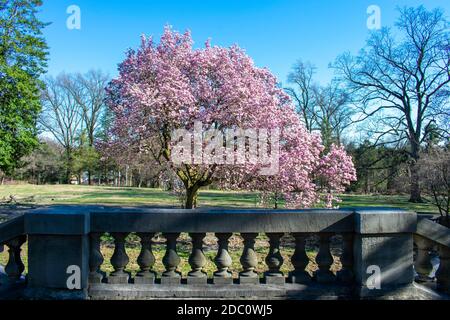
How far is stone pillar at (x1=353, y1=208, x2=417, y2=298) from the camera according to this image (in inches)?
126

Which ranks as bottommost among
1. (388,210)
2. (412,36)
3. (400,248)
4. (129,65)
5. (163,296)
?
(163,296)

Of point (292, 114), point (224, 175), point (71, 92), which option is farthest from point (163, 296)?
point (71, 92)

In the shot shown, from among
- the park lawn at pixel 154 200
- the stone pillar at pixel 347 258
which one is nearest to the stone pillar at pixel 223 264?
the stone pillar at pixel 347 258

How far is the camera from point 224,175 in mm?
9641

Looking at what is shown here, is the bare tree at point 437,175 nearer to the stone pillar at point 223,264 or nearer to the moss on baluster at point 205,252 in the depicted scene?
the moss on baluster at point 205,252

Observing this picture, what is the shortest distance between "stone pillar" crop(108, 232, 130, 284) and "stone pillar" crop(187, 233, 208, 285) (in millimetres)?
615

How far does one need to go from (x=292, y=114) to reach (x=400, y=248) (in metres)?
7.28

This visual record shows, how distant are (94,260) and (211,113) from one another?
259 inches

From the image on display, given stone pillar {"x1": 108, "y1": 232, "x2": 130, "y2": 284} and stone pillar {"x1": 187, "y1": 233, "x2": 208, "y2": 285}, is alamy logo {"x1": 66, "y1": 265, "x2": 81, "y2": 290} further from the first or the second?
stone pillar {"x1": 187, "y1": 233, "x2": 208, "y2": 285}

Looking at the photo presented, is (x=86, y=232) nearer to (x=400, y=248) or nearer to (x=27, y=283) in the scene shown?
(x=27, y=283)

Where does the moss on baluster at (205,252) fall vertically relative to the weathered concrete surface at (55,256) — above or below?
below

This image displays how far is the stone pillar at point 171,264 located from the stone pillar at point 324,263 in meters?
1.37

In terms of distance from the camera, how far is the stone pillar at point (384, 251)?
3205 mm

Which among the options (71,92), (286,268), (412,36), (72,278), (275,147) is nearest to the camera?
(72,278)
